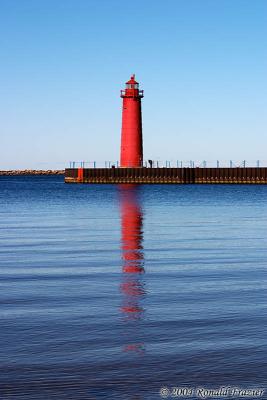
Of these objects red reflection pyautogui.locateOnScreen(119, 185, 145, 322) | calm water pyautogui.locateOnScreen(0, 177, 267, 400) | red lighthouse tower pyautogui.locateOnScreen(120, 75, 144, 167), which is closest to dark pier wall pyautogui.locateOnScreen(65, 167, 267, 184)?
red lighthouse tower pyautogui.locateOnScreen(120, 75, 144, 167)

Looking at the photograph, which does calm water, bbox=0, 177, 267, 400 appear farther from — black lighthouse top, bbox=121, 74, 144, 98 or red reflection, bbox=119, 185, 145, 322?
black lighthouse top, bbox=121, 74, 144, 98

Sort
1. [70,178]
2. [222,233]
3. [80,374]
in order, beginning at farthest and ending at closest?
[70,178] < [222,233] < [80,374]

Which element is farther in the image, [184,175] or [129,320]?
[184,175]

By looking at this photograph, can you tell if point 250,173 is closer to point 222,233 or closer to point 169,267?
point 222,233

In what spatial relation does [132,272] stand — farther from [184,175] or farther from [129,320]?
[184,175]

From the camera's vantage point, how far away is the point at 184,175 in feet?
367

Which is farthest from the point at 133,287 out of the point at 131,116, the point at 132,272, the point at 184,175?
the point at 184,175

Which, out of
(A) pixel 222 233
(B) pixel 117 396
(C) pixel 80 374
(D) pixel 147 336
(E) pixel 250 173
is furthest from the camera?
(E) pixel 250 173

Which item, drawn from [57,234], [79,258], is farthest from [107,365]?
[57,234]

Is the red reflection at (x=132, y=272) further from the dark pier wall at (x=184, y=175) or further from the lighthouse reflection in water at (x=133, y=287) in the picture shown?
the dark pier wall at (x=184, y=175)

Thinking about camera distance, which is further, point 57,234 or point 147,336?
point 57,234

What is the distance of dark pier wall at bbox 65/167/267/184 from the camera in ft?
346

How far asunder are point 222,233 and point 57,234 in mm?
5248

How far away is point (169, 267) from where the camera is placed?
1559 cm
